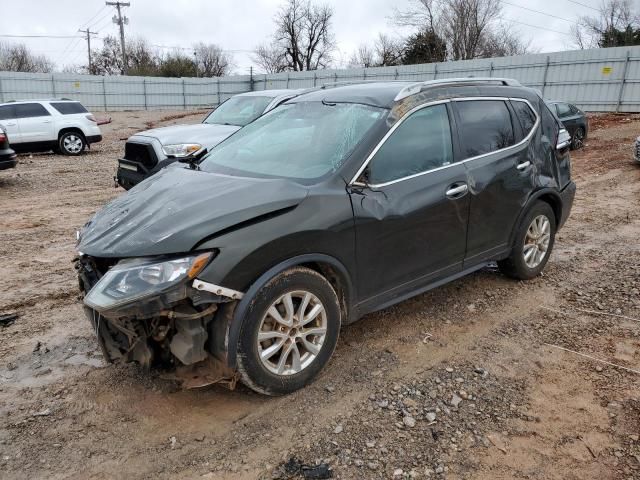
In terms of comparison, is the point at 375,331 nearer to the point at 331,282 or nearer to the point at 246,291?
the point at 331,282

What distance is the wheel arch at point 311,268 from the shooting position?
2828 millimetres

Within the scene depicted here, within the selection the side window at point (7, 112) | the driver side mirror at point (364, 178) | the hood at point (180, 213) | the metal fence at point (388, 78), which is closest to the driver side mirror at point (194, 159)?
the hood at point (180, 213)

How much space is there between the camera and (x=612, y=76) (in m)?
21.0

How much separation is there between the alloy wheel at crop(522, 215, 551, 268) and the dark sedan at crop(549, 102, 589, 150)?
10698 mm

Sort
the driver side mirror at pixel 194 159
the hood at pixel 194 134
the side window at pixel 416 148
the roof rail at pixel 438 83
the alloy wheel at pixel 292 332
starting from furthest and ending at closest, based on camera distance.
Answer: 1. the hood at pixel 194 134
2. the driver side mirror at pixel 194 159
3. the roof rail at pixel 438 83
4. the side window at pixel 416 148
5. the alloy wheel at pixel 292 332

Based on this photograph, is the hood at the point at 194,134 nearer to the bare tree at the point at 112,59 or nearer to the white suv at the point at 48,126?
the white suv at the point at 48,126

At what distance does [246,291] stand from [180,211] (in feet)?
2.02

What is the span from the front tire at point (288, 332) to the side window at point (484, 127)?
1.77 metres

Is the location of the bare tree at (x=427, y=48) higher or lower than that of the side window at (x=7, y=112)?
higher

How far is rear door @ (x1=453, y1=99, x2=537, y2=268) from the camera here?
412 centimetres

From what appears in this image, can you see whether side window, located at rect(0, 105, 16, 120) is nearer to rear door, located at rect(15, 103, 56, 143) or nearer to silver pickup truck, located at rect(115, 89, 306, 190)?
rear door, located at rect(15, 103, 56, 143)

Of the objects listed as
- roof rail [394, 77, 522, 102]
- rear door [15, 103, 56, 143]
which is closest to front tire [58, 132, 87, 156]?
rear door [15, 103, 56, 143]

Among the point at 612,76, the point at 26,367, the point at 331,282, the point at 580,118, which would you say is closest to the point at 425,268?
the point at 331,282

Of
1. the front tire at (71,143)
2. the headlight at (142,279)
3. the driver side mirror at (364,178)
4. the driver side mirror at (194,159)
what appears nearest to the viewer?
the headlight at (142,279)
